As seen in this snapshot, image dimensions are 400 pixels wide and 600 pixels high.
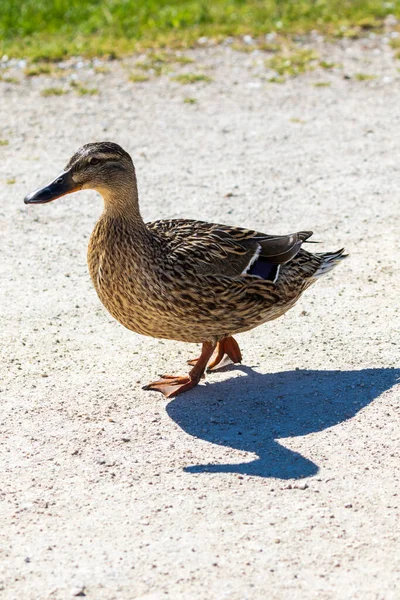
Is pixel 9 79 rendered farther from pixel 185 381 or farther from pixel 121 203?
pixel 185 381

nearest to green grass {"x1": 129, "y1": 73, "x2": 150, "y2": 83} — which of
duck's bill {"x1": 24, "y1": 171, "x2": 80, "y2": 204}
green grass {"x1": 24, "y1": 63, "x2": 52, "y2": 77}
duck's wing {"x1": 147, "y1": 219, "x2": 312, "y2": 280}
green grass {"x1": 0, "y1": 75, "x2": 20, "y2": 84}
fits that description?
green grass {"x1": 24, "y1": 63, "x2": 52, "y2": 77}

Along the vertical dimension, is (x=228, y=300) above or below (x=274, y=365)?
above

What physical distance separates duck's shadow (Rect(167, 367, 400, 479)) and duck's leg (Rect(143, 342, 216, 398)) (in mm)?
63

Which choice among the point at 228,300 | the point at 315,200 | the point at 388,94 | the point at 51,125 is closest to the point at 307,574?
the point at 228,300

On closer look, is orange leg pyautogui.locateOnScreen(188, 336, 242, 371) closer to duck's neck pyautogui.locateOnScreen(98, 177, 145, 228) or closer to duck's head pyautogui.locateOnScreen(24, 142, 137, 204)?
duck's neck pyautogui.locateOnScreen(98, 177, 145, 228)

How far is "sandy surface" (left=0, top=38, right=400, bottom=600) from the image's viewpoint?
468 centimetres

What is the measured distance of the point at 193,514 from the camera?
5.02 meters

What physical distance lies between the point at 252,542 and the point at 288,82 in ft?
26.9

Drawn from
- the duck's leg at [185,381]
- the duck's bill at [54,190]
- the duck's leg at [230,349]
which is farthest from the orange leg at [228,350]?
the duck's bill at [54,190]

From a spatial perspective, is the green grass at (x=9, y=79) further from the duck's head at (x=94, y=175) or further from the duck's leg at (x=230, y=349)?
the duck's leg at (x=230, y=349)

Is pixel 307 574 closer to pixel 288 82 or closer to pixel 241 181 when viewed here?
pixel 241 181

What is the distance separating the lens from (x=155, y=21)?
13609 mm

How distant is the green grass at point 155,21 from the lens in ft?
42.5

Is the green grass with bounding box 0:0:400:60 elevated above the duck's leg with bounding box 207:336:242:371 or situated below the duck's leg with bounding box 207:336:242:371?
above
